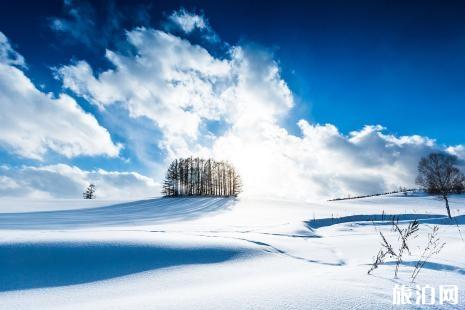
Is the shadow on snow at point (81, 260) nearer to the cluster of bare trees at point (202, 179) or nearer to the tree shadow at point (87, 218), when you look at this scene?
the tree shadow at point (87, 218)

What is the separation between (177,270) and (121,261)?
103cm

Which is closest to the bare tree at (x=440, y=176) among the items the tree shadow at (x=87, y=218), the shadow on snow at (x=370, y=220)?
the shadow on snow at (x=370, y=220)

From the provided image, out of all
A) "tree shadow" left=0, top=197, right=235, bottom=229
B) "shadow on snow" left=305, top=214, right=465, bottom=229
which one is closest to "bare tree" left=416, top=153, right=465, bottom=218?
"shadow on snow" left=305, top=214, right=465, bottom=229

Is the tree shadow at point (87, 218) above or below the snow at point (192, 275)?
below

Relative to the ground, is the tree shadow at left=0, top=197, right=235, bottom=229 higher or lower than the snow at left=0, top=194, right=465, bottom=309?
lower

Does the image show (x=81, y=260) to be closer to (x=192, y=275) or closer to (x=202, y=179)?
(x=192, y=275)

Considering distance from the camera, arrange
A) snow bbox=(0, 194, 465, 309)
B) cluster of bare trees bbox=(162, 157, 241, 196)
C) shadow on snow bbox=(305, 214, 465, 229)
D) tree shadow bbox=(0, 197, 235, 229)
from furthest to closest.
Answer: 1. cluster of bare trees bbox=(162, 157, 241, 196)
2. shadow on snow bbox=(305, 214, 465, 229)
3. tree shadow bbox=(0, 197, 235, 229)
4. snow bbox=(0, 194, 465, 309)

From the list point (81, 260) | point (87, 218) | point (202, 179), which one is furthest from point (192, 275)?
point (202, 179)

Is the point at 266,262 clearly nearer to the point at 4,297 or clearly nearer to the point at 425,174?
the point at 4,297

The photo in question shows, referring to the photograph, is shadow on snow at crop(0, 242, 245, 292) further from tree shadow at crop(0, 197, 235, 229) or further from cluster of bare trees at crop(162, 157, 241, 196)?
cluster of bare trees at crop(162, 157, 241, 196)

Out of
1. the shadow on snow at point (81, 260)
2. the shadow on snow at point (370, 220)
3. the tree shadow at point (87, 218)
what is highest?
the shadow on snow at point (81, 260)

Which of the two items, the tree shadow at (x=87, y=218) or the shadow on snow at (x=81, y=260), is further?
the tree shadow at (x=87, y=218)

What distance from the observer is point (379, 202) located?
131 ft

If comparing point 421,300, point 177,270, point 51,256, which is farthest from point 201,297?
point 51,256
